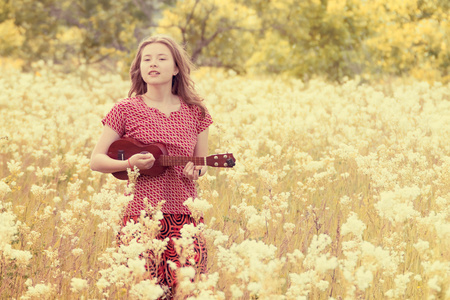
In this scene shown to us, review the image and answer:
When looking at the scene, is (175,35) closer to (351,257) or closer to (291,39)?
(291,39)

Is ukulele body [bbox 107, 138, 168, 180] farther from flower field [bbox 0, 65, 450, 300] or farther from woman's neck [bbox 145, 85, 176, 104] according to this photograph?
woman's neck [bbox 145, 85, 176, 104]

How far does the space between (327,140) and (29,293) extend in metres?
5.48

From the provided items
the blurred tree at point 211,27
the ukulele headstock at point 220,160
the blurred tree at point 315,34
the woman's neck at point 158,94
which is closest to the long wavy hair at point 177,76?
the woman's neck at point 158,94

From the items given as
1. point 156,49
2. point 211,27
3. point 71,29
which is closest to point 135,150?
Answer: point 156,49

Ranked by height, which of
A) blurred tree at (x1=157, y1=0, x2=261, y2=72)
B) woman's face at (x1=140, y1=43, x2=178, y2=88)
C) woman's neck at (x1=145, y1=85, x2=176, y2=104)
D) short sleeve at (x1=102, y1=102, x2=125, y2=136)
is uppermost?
blurred tree at (x1=157, y1=0, x2=261, y2=72)

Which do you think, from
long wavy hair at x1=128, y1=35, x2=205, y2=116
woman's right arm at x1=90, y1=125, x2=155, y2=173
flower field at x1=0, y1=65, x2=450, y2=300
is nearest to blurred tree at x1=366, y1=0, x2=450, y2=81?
flower field at x1=0, y1=65, x2=450, y2=300

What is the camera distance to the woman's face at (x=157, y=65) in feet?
11.6

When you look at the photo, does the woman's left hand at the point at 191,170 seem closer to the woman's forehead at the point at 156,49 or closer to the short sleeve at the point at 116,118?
the short sleeve at the point at 116,118

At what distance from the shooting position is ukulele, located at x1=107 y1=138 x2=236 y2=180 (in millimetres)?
3316

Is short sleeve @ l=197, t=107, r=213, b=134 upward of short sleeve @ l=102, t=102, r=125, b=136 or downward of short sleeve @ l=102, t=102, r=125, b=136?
upward

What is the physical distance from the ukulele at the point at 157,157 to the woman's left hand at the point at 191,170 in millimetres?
26

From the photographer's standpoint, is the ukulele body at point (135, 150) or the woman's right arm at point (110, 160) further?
the ukulele body at point (135, 150)

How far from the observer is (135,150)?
3.42m

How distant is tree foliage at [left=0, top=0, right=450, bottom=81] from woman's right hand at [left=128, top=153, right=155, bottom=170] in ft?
39.5
